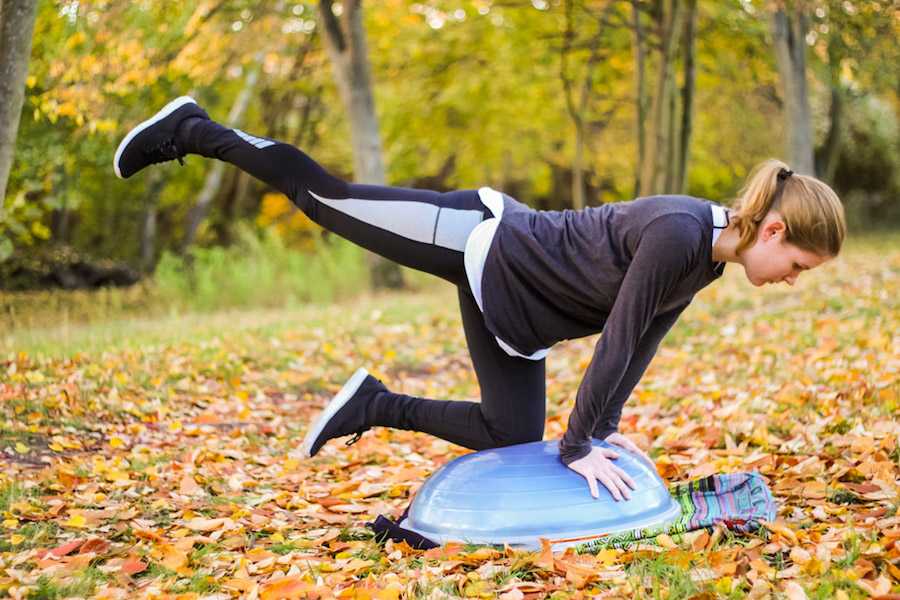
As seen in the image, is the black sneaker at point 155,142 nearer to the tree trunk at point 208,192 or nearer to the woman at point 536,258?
the woman at point 536,258

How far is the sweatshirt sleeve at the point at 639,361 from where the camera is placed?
3504mm

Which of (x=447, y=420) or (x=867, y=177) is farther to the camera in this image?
(x=867, y=177)

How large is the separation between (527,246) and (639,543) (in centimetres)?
108

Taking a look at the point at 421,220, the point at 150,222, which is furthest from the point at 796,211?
the point at 150,222

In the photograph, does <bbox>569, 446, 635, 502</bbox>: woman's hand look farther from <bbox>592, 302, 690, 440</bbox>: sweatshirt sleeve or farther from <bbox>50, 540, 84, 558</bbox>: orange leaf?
<bbox>50, 540, 84, 558</bbox>: orange leaf

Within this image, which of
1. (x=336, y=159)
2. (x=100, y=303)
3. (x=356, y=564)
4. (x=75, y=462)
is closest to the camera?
(x=356, y=564)

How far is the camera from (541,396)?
367 centimetres

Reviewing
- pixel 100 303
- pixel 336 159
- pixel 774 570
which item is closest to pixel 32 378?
pixel 774 570

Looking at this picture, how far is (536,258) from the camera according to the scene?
130 inches

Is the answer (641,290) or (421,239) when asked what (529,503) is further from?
(421,239)

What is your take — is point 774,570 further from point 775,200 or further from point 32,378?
point 32,378

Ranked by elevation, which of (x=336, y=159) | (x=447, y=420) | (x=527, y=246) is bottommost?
(x=447, y=420)

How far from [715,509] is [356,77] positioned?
9.01m

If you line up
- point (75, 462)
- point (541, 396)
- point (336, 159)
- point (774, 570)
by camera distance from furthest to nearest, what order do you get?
1. point (336, 159)
2. point (75, 462)
3. point (541, 396)
4. point (774, 570)
